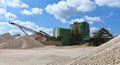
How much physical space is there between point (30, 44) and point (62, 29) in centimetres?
1044

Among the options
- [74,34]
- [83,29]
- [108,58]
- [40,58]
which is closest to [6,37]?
[74,34]

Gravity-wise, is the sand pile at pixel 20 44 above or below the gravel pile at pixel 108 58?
above

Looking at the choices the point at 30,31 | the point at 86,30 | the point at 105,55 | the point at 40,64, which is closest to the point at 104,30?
the point at 86,30

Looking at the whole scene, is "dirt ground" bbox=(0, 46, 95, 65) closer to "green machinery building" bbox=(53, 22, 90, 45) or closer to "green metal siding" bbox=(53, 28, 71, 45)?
"green metal siding" bbox=(53, 28, 71, 45)

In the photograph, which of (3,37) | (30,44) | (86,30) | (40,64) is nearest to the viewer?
(40,64)

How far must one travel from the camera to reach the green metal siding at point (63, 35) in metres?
41.9

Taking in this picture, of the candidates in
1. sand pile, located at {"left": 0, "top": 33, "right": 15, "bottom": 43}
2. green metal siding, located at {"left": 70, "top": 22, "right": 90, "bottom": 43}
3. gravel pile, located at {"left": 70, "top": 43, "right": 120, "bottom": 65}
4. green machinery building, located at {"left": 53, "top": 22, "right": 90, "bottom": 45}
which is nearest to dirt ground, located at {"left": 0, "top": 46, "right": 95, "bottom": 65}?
gravel pile, located at {"left": 70, "top": 43, "right": 120, "bottom": 65}

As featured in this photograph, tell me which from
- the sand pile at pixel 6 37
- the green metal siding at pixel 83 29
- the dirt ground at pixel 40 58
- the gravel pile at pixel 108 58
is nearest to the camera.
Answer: the gravel pile at pixel 108 58

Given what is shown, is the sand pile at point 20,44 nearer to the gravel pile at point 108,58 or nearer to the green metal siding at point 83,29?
the green metal siding at point 83,29

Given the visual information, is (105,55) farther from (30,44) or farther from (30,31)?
(30,31)

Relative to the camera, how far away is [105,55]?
→ 28.0 ft

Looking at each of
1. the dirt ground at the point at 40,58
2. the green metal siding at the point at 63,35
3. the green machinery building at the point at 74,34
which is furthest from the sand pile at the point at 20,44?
the dirt ground at the point at 40,58

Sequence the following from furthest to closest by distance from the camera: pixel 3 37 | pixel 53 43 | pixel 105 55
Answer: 1. pixel 53 43
2. pixel 3 37
3. pixel 105 55

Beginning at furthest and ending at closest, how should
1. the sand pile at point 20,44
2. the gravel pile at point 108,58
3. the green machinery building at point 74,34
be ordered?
the green machinery building at point 74,34, the sand pile at point 20,44, the gravel pile at point 108,58
